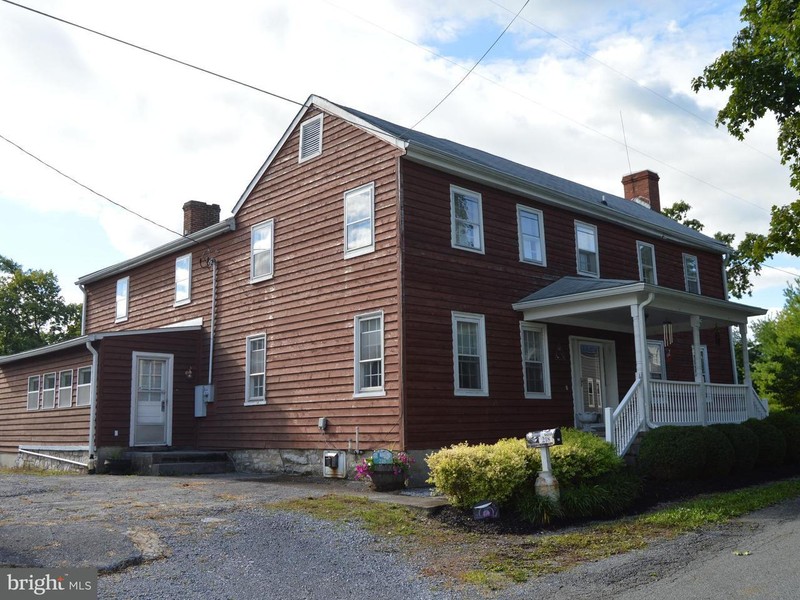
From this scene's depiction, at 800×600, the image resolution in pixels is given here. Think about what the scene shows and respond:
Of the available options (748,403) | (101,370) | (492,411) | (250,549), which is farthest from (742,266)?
(250,549)

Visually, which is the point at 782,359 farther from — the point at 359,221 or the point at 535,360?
the point at 359,221

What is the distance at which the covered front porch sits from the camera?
1397 cm

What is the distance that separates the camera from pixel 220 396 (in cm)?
1841

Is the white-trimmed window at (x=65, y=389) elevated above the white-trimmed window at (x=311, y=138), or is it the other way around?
the white-trimmed window at (x=311, y=138)

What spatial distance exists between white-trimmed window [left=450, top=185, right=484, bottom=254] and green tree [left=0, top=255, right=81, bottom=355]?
3622 cm

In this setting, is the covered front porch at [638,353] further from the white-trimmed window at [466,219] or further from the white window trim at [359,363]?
the white window trim at [359,363]

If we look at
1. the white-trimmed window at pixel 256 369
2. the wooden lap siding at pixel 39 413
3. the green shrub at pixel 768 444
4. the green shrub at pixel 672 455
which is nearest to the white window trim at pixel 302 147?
the white-trimmed window at pixel 256 369

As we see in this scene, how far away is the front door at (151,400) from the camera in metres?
18.2

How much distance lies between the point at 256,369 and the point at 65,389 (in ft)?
19.0

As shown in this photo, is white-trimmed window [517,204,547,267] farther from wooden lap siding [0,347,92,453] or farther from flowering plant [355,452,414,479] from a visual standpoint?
wooden lap siding [0,347,92,453]

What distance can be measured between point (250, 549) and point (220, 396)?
10.7 meters

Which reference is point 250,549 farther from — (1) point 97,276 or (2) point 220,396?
(1) point 97,276

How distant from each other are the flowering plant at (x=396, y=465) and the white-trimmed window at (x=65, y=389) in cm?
993

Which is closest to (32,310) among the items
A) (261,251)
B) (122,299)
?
(122,299)
